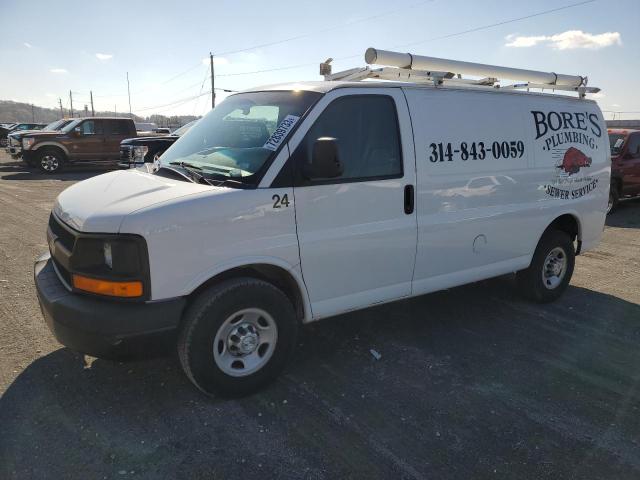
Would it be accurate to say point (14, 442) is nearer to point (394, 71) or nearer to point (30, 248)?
point (394, 71)

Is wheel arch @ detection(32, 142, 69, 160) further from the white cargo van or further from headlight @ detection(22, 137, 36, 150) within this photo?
the white cargo van

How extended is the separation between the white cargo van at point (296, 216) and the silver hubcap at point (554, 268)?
18.6 inches

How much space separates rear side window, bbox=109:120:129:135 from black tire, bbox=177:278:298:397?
677 inches

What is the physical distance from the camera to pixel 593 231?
5.71 meters

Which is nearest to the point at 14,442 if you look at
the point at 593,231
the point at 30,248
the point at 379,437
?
the point at 379,437

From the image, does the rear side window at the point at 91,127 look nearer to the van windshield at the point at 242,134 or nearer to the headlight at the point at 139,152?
the headlight at the point at 139,152

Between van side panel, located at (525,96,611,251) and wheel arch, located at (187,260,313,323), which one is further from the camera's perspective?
van side panel, located at (525,96,611,251)

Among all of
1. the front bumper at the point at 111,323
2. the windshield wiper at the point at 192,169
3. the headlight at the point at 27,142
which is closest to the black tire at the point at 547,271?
the windshield wiper at the point at 192,169

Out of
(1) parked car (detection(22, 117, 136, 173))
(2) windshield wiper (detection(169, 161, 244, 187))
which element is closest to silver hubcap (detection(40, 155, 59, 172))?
(1) parked car (detection(22, 117, 136, 173))

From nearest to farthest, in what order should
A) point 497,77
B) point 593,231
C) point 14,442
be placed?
1. point 14,442
2. point 497,77
3. point 593,231

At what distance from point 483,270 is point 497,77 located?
1.97 m

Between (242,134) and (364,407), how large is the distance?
2.14 metres

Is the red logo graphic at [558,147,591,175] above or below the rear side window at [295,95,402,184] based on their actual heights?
below

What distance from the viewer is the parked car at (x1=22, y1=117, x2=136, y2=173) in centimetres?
1755
